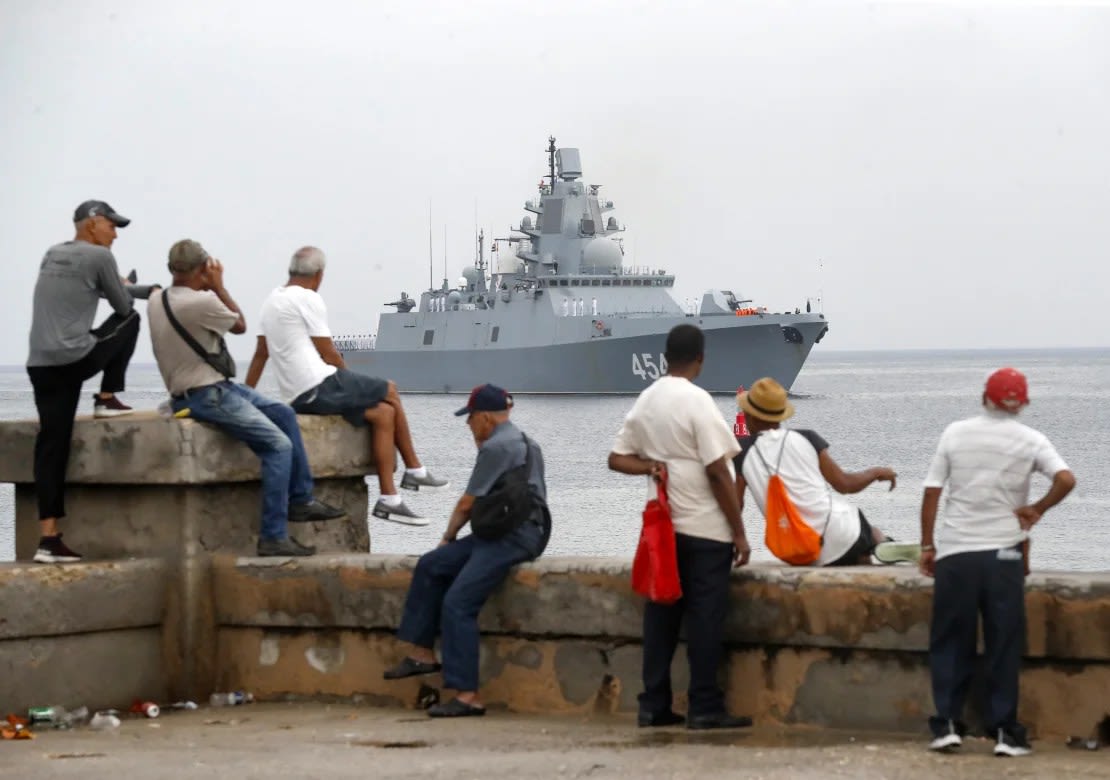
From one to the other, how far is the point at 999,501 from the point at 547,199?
224 ft

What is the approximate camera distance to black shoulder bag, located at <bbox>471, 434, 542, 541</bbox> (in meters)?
5.99

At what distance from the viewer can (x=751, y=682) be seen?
5.80 m

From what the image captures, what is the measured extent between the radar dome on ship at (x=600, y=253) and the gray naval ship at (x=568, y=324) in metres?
0.04

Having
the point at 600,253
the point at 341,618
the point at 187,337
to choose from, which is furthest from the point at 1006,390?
the point at 600,253

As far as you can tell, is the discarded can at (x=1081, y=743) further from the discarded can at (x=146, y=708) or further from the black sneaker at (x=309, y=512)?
the discarded can at (x=146, y=708)

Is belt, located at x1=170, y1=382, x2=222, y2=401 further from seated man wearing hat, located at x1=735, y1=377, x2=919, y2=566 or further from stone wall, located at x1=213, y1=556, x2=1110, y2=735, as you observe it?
seated man wearing hat, located at x1=735, y1=377, x2=919, y2=566

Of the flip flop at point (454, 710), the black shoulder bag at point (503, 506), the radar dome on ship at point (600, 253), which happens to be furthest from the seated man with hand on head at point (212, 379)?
the radar dome on ship at point (600, 253)

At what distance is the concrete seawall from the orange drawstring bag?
7 centimetres

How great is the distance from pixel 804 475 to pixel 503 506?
982 millimetres

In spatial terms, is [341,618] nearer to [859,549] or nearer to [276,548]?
[276,548]

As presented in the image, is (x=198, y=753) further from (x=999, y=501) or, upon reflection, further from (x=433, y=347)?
(x=433, y=347)

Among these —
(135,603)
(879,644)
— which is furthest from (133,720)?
(879,644)

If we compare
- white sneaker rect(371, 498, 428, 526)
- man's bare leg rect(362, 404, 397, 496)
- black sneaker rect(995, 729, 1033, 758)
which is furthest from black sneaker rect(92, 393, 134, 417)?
black sneaker rect(995, 729, 1033, 758)

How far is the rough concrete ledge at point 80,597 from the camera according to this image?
241 inches
